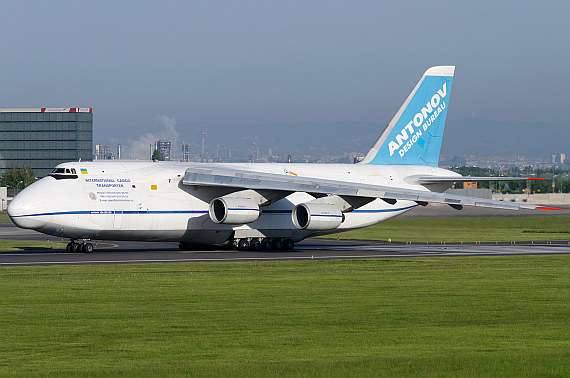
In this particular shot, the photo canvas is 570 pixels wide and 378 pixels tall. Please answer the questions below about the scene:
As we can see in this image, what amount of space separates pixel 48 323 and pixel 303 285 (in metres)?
7.69

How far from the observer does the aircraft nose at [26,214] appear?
3000cm

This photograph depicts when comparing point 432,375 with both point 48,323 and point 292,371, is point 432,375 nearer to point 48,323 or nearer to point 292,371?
point 292,371

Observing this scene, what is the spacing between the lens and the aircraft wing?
31.5m

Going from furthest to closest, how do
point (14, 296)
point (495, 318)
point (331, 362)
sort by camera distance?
point (14, 296), point (495, 318), point (331, 362)

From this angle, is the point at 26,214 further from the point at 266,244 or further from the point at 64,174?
the point at 266,244

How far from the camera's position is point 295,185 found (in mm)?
33000

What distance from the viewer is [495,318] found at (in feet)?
50.8

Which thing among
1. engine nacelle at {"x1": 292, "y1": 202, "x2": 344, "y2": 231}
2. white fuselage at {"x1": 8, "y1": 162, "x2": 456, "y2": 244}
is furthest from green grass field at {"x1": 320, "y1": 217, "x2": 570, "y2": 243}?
engine nacelle at {"x1": 292, "y1": 202, "x2": 344, "y2": 231}

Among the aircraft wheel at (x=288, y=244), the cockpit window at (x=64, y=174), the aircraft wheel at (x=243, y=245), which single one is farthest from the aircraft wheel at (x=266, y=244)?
the cockpit window at (x=64, y=174)

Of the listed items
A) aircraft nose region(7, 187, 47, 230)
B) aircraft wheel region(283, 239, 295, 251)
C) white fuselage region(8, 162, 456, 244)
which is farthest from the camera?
aircraft wheel region(283, 239, 295, 251)

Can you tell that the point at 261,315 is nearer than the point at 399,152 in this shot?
Yes

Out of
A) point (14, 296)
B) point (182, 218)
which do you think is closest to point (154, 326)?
point (14, 296)

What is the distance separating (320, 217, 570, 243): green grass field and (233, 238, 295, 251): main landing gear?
33.0 ft

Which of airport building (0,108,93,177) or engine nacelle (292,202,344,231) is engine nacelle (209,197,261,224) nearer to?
engine nacelle (292,202,344,231)
